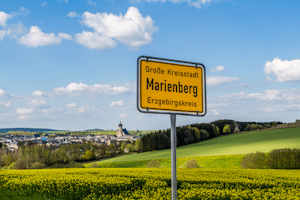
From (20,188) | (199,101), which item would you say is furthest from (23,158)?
(199,101)

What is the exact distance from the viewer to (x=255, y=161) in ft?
117

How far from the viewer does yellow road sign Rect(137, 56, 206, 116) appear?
365 cm

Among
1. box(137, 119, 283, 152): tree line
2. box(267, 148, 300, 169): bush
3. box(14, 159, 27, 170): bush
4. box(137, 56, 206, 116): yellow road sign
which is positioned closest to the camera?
box(137, 56, 206, 116): yellow road sign

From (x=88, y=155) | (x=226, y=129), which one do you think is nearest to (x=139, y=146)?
(x=88, y=155)

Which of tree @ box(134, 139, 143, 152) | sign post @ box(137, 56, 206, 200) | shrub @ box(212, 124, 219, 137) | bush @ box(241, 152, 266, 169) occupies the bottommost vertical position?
tree @ box(134, 139, 143, 152)

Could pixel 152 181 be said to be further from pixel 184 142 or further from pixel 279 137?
pixel 184 142

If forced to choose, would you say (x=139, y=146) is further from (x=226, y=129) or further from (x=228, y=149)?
(x=226, y=129)

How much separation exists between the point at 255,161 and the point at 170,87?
3601 centimetres

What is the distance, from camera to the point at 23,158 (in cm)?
7850

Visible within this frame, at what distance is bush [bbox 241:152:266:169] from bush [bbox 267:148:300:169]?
3.00 feet

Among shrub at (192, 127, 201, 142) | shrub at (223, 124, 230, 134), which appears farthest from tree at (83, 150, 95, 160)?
shrub at (223, 124, 230, 134)

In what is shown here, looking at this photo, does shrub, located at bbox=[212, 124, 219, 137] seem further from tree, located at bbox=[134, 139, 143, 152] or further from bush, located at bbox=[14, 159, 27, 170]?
bush, located at bbox=[14, 159, 27, 170]

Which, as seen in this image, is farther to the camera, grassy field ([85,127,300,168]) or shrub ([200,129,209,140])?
shrub ([200,129,209,140])

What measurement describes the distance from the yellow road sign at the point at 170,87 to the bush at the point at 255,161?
34499 millimetres
